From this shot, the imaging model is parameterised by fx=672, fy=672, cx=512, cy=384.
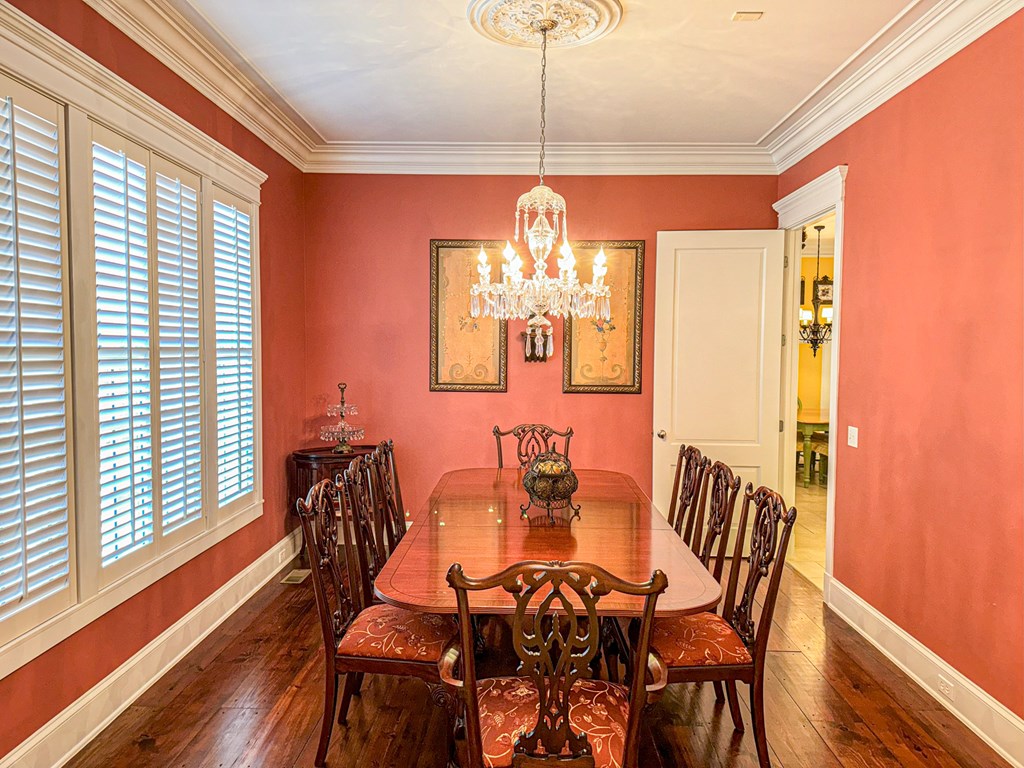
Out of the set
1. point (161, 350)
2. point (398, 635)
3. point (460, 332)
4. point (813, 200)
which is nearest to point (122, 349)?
point (161, 350)

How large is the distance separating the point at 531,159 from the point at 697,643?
3.57 m

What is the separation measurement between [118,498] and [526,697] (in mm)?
1782

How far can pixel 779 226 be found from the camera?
477cm

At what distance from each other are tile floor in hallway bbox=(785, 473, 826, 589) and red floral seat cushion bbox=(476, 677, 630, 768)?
279 centimetres

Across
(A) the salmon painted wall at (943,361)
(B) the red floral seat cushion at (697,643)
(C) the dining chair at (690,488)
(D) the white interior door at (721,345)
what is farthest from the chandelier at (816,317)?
(B) the red floral seat cushion at (697,643)

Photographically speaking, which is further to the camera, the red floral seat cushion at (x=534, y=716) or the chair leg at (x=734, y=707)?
the chair leg at (x=734, y=707)

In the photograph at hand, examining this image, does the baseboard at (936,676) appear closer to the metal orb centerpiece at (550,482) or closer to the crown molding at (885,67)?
the metal orb centerpiece at (550,482)

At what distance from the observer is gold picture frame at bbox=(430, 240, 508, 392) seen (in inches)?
192

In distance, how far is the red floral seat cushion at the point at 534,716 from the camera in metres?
1.75

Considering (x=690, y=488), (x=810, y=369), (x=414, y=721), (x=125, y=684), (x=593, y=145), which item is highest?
(x=593, y=145)

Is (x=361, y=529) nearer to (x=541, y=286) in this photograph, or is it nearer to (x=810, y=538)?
(x=541, y=286)

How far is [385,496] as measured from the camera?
315cm

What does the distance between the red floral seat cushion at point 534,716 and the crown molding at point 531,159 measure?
3709 mm

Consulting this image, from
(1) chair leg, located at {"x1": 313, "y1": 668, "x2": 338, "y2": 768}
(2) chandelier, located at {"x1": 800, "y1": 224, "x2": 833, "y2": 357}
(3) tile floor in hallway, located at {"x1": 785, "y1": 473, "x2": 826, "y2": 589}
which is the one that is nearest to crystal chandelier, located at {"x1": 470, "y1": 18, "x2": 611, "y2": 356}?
(1) chair leg, located at {"x1": 313, "y1": 668, "x2": 338, "y2": 768}
